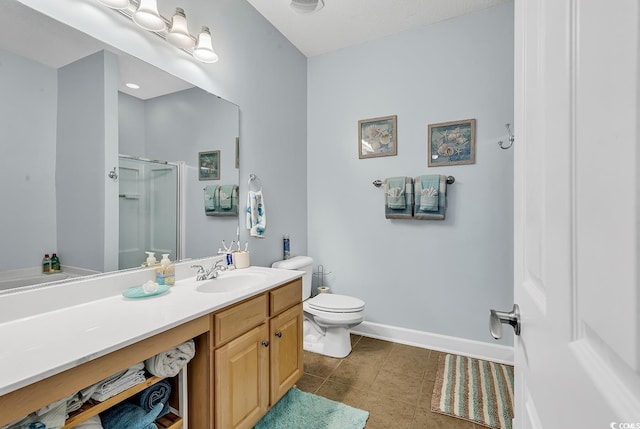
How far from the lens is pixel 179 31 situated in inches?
61.2

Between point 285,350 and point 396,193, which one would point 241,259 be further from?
point 396,193

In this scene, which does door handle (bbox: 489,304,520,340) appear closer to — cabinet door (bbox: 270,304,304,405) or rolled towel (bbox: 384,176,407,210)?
cabinet door (bbox: 270,304,304,405)

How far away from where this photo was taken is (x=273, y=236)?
8.11 feet

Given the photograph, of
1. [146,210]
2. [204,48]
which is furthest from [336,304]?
[204,48]

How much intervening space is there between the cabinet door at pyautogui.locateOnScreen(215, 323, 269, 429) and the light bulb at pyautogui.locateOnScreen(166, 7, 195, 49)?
1655mm

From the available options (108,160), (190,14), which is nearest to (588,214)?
(108,160)

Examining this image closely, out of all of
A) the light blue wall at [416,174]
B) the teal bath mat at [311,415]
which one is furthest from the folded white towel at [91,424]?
the light blue wall at [416,174]

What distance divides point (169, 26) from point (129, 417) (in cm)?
191

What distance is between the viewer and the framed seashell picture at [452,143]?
228 cm

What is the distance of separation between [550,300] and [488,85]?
7.75 ft

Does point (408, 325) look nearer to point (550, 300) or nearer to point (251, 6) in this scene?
point (550, 300)

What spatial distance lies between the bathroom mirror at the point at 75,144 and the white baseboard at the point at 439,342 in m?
1.90

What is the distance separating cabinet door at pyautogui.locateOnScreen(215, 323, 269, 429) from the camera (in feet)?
4.03

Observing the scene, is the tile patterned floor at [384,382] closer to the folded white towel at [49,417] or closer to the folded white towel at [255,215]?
the folded white towel at [255,215]
